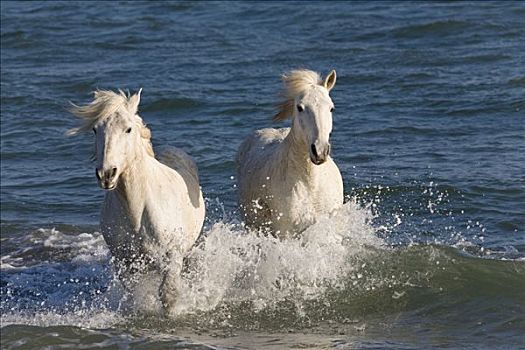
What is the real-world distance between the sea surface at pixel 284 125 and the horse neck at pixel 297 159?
0.45m

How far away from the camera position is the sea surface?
28.1 feet

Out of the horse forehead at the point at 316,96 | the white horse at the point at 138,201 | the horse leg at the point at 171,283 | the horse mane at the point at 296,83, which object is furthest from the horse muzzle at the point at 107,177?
the horse mane at the point at 296,83

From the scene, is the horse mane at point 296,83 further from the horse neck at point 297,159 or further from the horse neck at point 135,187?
the horse neck at point 135,187

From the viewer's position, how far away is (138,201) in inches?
314

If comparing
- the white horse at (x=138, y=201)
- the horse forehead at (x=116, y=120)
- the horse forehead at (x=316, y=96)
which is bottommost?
the white horse at (x=138, y=201)

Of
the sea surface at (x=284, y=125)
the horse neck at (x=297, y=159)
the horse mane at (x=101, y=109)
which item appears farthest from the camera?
the sea surface at (x=284, y=125)

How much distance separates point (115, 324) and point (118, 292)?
41 cm

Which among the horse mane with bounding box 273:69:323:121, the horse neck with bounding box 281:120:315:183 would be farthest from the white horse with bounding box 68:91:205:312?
the horse mane with bounding box 273:69:323:121

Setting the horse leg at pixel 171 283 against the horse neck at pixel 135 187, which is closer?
the horse neck at pixel 135 187

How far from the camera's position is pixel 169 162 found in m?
9.01

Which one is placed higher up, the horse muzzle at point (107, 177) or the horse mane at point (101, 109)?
the horse mane at point (101, 109)

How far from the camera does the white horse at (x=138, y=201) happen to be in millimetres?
7605

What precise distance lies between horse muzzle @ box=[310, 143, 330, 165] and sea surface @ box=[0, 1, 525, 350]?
973 mm

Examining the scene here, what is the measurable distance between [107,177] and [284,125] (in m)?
6.27
